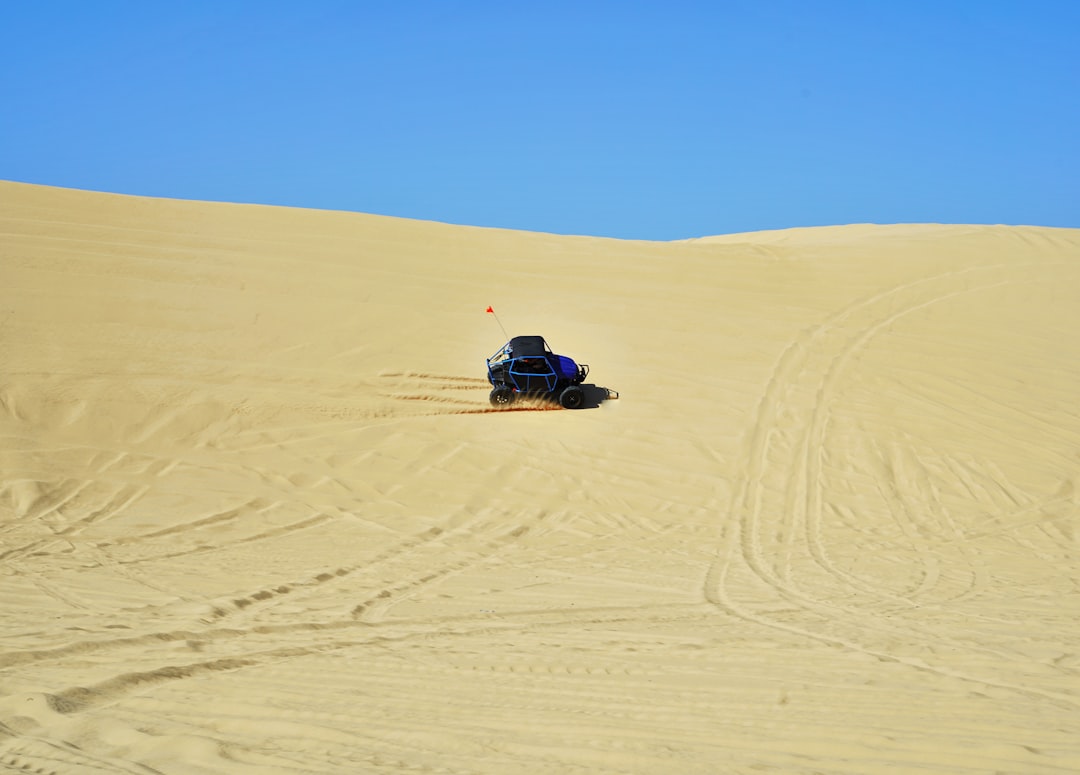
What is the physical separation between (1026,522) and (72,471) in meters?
11.9

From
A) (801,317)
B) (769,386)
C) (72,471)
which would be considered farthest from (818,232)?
(72,471)

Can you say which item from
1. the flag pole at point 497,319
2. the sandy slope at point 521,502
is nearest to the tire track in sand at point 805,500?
the sandy slope at point 521,502

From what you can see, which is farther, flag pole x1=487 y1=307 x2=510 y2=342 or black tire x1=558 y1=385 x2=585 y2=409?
flag pole x1=487 y1=307 x2=510 y2=342

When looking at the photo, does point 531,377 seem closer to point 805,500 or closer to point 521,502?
point 521,502

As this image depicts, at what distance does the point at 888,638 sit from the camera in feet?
23.7

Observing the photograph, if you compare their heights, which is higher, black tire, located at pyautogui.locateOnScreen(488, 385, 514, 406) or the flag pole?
the flag pole

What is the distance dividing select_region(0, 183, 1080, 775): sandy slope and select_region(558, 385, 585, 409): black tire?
0.89 feet

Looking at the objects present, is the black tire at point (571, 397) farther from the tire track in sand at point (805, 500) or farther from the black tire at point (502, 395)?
the tire track in sand at point (805, 500)

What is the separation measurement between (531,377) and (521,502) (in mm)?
3061

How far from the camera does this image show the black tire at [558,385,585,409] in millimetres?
14914

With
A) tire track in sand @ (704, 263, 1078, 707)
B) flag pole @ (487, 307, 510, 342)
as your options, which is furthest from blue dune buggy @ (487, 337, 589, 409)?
tire track in sand @ (704, 263, 1078, 707)

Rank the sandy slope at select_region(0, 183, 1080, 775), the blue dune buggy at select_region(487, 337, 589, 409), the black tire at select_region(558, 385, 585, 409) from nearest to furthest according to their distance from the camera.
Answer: the sandy slope at select_region(0, 183, 1080, 775), the blue dune buggy at select_region(487, 337, 589, 409), the black tire at select_region(558, 385, 585, 409)

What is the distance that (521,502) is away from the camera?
12.2 meters

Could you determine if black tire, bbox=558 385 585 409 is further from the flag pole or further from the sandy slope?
the flag pole
